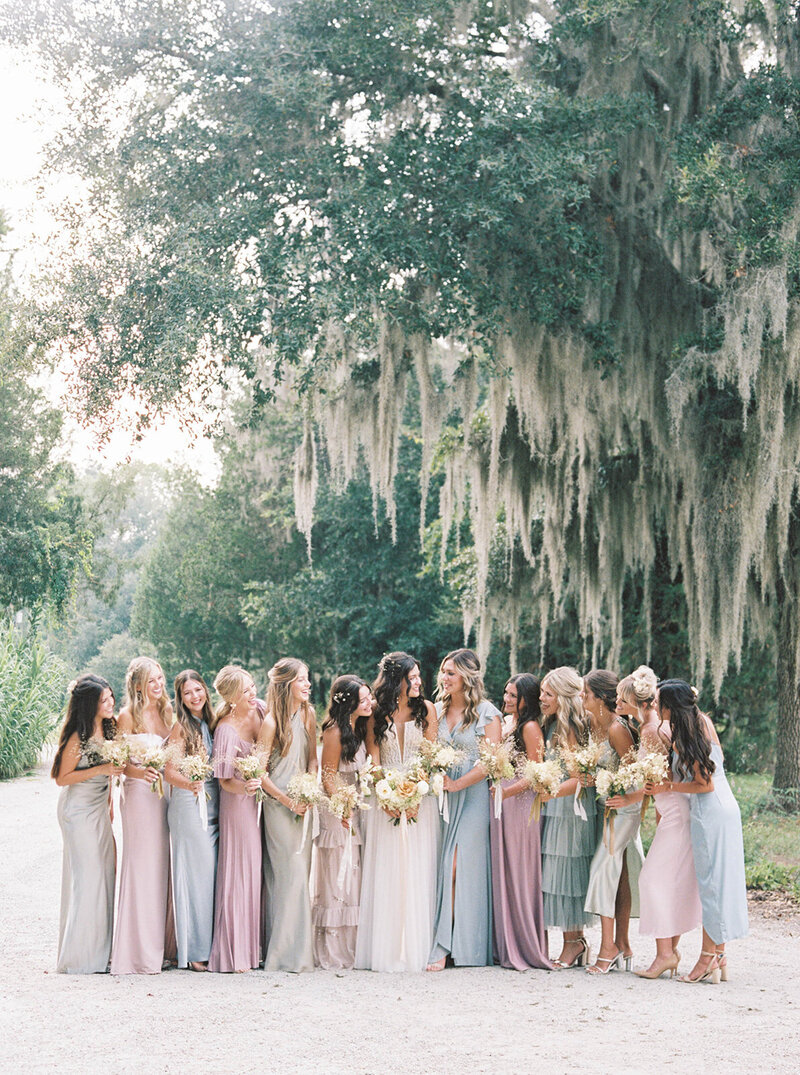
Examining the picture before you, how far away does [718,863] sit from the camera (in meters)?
6.07

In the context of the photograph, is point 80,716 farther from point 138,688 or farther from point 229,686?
point 229,686

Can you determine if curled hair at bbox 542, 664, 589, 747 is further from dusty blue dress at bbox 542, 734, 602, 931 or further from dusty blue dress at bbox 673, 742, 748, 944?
dusty blue dress at bbox 673, 742, 748, 944

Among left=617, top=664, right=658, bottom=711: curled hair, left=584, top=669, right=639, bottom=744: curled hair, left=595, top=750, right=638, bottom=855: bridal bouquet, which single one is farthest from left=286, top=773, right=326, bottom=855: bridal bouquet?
left=617, top=664, right=658, bottom=711: curled hair

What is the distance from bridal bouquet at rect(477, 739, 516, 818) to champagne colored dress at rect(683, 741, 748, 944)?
37.6 inches

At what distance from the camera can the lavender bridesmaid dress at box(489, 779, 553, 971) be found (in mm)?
6332

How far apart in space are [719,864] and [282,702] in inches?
94.5

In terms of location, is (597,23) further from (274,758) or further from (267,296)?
(274,758)

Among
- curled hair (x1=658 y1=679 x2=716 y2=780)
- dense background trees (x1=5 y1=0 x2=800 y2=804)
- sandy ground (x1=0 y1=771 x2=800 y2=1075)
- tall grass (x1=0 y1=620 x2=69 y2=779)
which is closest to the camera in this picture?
sandy ground (x1=0 y1=771 x2=800 y2=1075)

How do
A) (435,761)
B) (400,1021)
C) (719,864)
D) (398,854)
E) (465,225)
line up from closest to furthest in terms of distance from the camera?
(400,1021), (719,864), (435,761), (398,854), (465,225)

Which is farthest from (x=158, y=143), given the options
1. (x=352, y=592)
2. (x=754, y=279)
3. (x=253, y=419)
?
(x=352, y=592)

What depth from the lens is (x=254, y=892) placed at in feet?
20.7

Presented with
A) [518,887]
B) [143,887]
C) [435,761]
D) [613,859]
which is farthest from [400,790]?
[143,887]

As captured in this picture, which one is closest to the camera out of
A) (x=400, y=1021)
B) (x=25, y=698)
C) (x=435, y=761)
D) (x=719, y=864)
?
(x=400, y=1021)

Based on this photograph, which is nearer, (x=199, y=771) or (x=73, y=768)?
(x=199, y=771)
